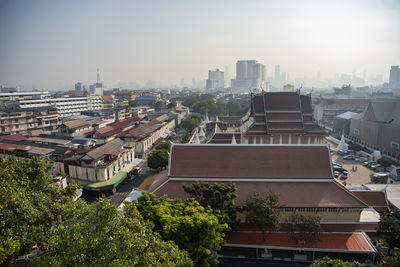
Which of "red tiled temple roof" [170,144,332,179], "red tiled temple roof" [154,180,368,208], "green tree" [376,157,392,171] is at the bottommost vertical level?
"green tree" [376,157,392,171]

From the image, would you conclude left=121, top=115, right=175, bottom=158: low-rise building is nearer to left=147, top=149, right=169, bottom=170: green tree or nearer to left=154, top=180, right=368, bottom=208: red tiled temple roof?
left=147, top=149, right=169, bottom=170: green tree

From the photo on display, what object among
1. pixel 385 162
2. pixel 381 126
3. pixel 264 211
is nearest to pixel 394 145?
pixel 381 126

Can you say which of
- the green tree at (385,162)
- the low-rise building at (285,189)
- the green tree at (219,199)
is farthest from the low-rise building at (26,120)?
the green tree at (385,162)

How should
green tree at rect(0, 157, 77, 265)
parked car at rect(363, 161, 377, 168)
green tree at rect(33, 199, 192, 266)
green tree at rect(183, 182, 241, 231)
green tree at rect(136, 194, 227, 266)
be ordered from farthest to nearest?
parked car at rect(363, 161, 377, 168), green tree at rect(183, 182, 241, 231), green tree at rect(136, 194, 227, 266), green tree at rect(0, 157, 77, 265), green tree at rect(33, 199, 192, 266)

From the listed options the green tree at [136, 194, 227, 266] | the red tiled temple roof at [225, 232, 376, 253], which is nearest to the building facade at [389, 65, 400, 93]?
the red tiled temple roof at [225, 232, 376, 253]

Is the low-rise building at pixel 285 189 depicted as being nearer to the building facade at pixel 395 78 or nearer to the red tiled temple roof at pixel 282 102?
the red tiled temple roof at pixel 282 102
